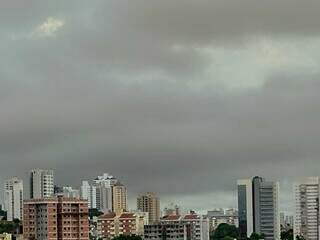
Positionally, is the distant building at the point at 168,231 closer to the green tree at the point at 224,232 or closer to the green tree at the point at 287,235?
the green tree at the point at 224,232

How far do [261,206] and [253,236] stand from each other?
13.1m

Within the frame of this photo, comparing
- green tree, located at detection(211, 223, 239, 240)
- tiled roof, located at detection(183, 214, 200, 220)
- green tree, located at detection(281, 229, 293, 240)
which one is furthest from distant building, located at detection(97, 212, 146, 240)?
green tree, located at detection(281, 229, 293, 240)

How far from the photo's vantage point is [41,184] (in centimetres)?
10069

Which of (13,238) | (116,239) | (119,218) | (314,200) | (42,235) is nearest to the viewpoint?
(42,235)

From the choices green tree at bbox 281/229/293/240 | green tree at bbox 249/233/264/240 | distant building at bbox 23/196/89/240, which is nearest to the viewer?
distant building at bbox 23/196/89/240

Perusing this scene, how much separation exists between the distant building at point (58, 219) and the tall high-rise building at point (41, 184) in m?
40.2

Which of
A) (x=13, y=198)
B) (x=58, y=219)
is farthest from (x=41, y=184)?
(x=58, y=219)

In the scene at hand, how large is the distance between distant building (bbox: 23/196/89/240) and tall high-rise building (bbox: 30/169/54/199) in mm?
40152

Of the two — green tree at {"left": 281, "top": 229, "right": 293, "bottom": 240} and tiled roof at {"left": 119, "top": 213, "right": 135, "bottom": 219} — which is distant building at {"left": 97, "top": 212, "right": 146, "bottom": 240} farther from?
green tree at {"left": 281, "top": 229, "right": 293, "bottom": 240}

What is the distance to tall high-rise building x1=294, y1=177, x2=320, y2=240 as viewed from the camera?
98.9 meters

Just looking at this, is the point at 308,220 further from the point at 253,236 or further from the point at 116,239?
the point at 116,239

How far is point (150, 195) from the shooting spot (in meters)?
118

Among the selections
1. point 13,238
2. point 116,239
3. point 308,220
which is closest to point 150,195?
point 308,220

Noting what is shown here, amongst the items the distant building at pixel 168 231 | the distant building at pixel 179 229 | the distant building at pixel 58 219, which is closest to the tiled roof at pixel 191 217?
the distant building at pixel 179 229
